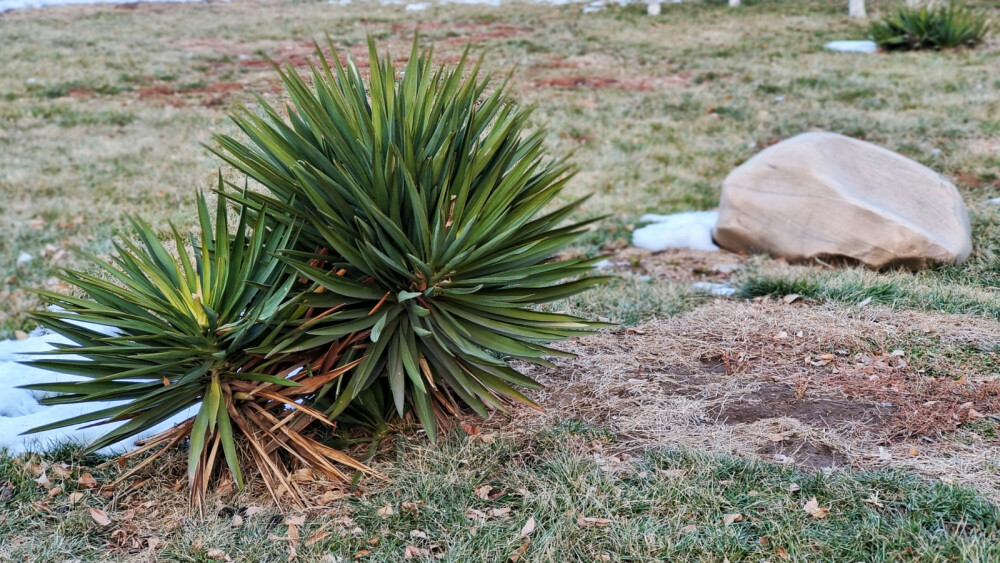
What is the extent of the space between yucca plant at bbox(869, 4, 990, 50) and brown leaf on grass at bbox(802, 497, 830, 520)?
15.7 m

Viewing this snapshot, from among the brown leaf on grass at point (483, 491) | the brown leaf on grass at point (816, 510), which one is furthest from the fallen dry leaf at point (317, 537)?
the brown leaf on grass at point (816, 510)

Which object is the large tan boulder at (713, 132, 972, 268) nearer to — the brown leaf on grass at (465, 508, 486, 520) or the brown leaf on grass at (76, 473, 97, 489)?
the brown leaf on grass at (465, 508, 486, 520)

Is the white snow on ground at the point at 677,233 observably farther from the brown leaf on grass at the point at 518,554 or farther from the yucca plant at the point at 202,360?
the brown leaf on grass at the point at 518,554

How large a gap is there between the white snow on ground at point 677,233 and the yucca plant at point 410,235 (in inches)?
168

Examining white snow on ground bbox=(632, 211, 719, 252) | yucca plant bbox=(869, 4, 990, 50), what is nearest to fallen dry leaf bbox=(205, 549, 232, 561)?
white snow on ground bbox=(632, 211, 719, 252)

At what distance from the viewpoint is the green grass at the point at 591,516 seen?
3.11 metres

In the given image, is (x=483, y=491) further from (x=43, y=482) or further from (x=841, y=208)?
(x=841, y=208)

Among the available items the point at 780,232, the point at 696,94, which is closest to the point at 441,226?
the point at 780,232

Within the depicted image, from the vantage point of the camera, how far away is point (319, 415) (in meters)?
3.51

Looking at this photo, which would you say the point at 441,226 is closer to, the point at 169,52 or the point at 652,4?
the point at 169,52

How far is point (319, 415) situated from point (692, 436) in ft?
6.03

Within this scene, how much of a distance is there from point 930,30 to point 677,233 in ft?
38.1

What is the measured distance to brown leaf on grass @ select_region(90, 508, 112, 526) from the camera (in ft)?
11.5

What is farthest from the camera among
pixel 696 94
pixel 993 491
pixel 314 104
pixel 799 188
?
pixel 696 94
